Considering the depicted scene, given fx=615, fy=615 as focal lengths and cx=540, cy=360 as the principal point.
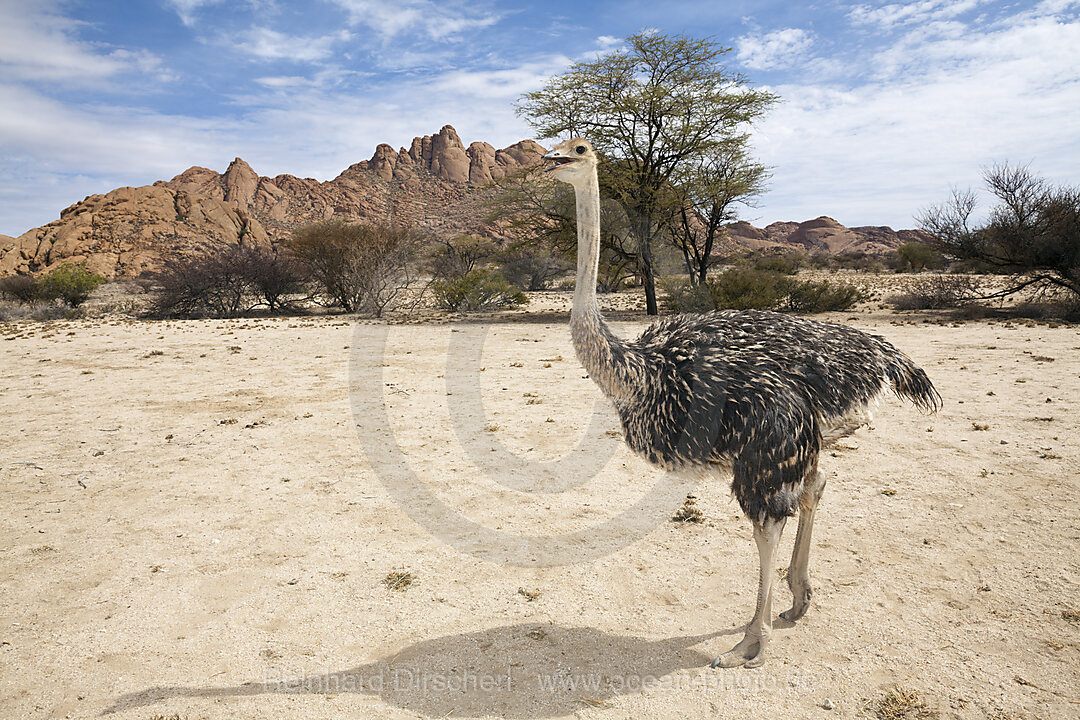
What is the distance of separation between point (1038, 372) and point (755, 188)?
535 inches

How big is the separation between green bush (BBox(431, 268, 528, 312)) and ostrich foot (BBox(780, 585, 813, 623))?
20830 mm

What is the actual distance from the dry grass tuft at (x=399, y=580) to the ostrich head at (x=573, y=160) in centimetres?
273

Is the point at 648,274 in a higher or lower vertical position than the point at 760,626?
higher

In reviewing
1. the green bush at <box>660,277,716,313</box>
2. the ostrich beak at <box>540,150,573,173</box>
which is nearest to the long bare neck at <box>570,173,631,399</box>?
the ostrich beak at <box>540,150,573,173</box>

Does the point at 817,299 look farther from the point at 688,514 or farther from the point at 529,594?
the point at 529,594

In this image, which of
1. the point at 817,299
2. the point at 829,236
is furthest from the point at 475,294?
the point at 829,236

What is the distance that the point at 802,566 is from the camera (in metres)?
3.62

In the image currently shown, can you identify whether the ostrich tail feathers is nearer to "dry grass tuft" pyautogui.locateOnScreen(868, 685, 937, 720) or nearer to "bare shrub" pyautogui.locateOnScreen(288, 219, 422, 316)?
"dry grass tuft" pyautogui.locateOnScreen(868, 685, 937, 720)

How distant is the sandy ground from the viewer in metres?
3.07

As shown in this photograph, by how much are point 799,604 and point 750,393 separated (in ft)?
4.77

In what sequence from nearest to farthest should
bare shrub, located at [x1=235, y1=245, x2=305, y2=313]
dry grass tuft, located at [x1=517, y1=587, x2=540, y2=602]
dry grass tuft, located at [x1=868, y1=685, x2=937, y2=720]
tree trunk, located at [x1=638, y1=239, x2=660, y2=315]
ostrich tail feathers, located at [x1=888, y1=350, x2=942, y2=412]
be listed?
dry grass tuft, located at [x1=868, y1=685, x2=937, y2=720] < ostrich tail feathers, located at [x1=888, y1=350, x2=942, y2=412] < dry grass tuft, located at [x1=517, y1=587, x2=540, y2=602] < tree trunk, located at [x1=638, y1=239, x2=660, y2=315] < bare shrub, located at [x1=235, y1=245, x2=305, y2=313]

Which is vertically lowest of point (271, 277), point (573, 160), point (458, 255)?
point (573, 160)

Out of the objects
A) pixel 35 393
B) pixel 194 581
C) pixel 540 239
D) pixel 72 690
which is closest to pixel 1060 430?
pixel 194 581

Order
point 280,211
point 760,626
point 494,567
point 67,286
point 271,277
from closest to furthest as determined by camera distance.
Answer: point 760,626 < point 494,567 < point 67,286 < point 271,277 < point 280,211
